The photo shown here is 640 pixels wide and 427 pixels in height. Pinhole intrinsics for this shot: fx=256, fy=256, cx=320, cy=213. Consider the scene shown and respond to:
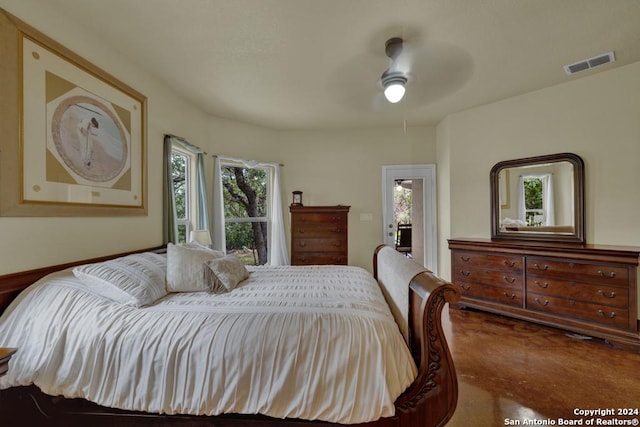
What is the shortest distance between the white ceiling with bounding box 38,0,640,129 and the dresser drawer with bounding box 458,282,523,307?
2.28 meters

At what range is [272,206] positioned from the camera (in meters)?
4.10

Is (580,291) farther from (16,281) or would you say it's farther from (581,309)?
(16,281)

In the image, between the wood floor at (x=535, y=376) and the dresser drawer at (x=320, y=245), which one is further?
the dresser drawer at (x=320, y=245)

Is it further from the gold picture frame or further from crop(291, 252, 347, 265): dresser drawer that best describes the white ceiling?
crop(291, 252, 347, 265): dresser drawer

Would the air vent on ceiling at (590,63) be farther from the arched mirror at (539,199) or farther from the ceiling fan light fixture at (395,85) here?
the ceiling fan light fixture at (395,85)

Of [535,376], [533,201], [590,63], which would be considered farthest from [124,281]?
[590,63]

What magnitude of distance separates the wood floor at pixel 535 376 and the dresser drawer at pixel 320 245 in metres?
1.65

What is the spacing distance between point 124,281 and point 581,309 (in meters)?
3.74

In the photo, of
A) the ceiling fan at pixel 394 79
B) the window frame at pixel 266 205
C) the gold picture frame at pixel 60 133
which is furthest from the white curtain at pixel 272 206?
the ceiling fan at pixel 394 79

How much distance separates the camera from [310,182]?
424 centimetres

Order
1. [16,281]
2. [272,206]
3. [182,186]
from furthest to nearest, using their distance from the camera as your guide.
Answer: [272,206] < [182,186] < [16,281]

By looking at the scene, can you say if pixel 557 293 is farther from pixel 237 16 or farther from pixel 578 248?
pixel 237 16

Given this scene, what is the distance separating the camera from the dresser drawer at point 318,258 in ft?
12.0

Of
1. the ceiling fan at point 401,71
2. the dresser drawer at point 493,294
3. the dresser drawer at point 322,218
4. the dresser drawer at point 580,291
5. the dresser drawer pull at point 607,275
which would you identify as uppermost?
the ceiling fan at point 401,71
